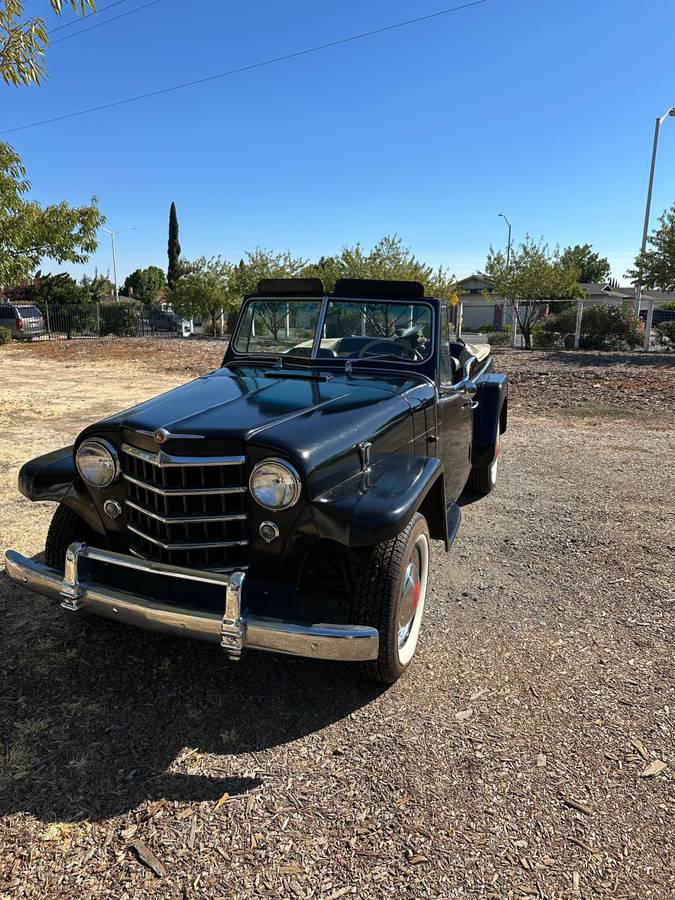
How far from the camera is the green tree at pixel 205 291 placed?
3092cm

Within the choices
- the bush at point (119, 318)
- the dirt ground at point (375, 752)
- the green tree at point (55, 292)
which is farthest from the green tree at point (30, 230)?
the green tree at point (55, 292)

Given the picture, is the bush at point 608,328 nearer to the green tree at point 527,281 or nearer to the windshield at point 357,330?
the green tree at point 527,281

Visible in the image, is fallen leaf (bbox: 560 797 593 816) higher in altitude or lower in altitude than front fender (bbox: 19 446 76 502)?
lower

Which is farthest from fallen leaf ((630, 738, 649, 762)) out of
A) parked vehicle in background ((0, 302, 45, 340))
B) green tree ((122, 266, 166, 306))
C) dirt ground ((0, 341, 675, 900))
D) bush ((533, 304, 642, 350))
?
green tree ((122, 266, 166, 306))

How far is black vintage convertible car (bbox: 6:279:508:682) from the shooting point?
2.42 m

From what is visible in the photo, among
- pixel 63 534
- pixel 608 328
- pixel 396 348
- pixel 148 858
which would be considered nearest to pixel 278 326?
pixel 396 348

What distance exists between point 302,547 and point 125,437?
93cm

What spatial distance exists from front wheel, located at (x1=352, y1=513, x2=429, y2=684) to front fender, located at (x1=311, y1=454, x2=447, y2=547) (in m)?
0.17

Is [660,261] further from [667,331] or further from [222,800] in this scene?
[222,800]

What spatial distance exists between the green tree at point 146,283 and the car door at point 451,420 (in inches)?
2543

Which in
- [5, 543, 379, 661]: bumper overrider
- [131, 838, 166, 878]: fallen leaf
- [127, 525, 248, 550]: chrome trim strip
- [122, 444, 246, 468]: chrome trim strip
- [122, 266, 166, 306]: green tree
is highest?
[122, 266, 166, 306]: green tree

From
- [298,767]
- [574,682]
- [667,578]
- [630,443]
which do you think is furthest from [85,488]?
[630,443]

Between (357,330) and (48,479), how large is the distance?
81.3 inches

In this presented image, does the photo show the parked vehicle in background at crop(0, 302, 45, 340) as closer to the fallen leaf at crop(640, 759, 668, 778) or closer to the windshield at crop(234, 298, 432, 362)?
the windshield at crop(234, 298, 432, 362)
